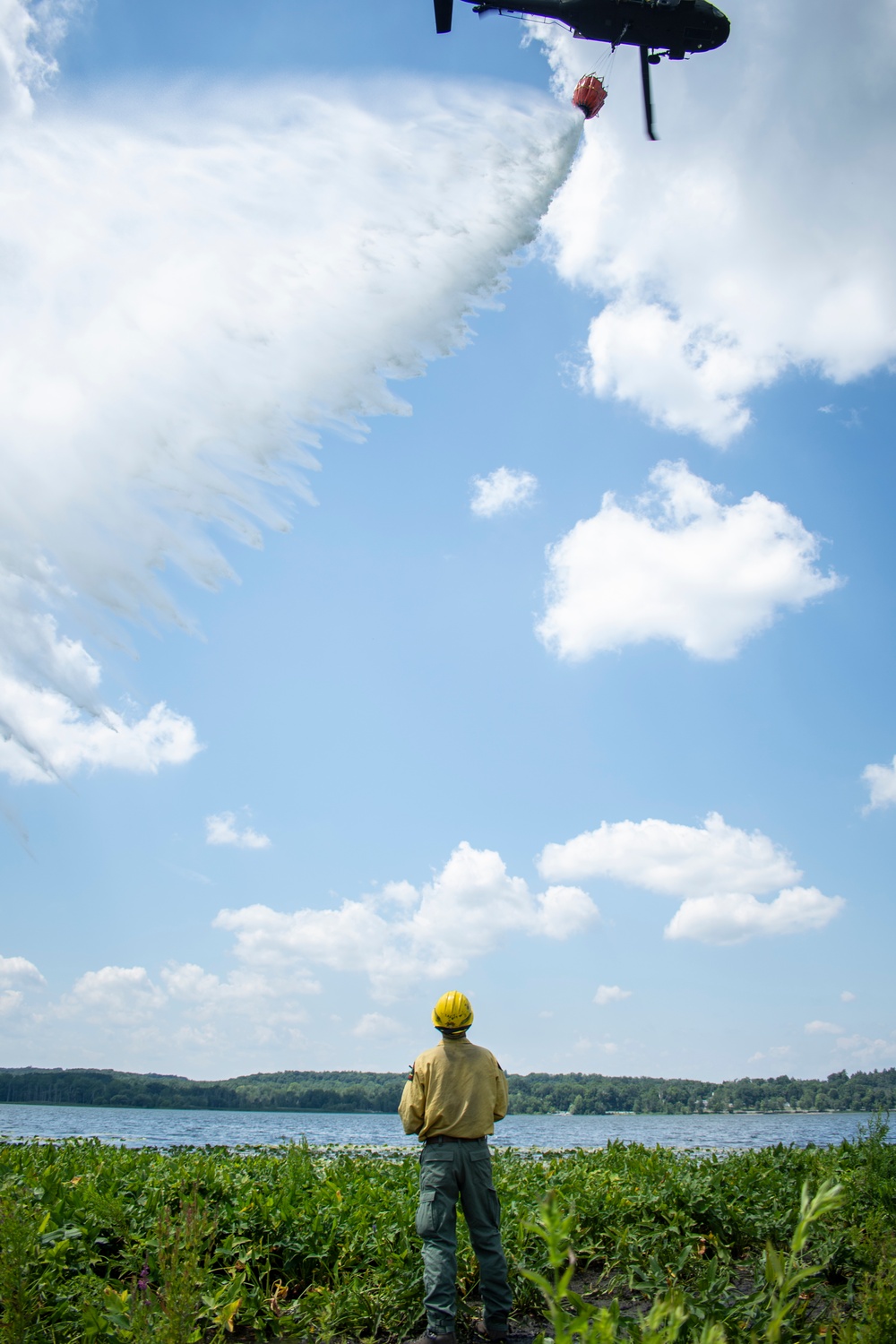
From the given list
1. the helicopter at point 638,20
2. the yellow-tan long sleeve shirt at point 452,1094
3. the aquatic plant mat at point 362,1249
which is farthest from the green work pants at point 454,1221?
the helicopter at point 638,20

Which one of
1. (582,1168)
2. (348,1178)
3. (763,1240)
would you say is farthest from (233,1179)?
(763,1240)

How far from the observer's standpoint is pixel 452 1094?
21.0 feet

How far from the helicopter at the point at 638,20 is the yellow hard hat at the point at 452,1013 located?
1877 cm

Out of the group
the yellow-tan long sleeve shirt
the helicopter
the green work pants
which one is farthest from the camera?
the helicopter

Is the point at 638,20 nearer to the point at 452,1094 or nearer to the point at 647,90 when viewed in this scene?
the point at 647,90

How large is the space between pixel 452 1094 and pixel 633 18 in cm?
2079

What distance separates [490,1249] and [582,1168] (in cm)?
433

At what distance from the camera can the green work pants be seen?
5.86m

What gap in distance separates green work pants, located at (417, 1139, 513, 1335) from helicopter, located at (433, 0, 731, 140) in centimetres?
1989

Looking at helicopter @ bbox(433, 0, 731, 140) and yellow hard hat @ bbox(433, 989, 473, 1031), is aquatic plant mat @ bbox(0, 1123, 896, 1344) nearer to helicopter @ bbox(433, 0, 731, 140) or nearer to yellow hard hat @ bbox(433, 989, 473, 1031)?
yellow hard hat @ bbox(433, 989, 473, 1031)

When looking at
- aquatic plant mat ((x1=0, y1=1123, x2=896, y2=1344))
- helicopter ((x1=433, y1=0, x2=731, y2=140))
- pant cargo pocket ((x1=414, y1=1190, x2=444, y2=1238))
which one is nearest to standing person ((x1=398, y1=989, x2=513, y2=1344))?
pant cargo pocket ((x1=414, y1=1190, x2=444, y2=1238))

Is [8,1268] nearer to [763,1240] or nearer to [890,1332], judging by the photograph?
[890,1332]

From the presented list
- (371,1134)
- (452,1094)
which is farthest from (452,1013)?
(371,1134)

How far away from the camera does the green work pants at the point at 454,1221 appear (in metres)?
5.86
